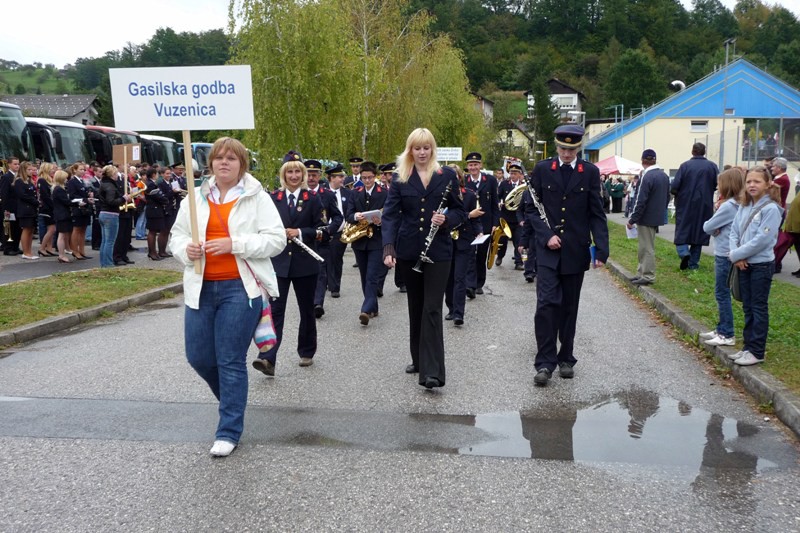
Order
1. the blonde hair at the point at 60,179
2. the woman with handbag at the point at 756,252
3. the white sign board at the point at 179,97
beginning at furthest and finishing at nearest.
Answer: the blonde hair at the point at 60,179 < the woman with handbag at the point at 756,252 < the white sign board at the point at 179,97

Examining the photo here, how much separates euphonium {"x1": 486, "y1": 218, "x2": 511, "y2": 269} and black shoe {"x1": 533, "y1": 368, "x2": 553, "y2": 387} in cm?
594

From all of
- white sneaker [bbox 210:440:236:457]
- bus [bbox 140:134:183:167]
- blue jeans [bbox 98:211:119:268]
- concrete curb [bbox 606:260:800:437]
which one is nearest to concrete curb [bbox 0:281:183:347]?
blue jeans [bbox 98:211:119:268]

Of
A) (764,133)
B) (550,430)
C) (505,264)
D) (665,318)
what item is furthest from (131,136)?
(550,430)

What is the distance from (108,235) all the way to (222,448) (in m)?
10.9

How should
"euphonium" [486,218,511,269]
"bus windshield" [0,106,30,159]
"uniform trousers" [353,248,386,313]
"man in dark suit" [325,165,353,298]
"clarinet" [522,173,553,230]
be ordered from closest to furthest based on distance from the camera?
1. "clarinet" [522,173,553,230]
2. "uniform trousers" [353,248,386,313]
3. "man in dark suit" [325,165,353,298]
4. "euphonium" [486,218,511,269]
5. "bus windshield" [0,106,30,159]

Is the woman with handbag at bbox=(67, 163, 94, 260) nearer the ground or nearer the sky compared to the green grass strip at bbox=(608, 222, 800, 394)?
nearer the sky

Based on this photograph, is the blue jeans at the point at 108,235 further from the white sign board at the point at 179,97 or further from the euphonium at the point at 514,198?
the white sign board at the point at 179,97

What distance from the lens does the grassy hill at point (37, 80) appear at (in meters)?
128

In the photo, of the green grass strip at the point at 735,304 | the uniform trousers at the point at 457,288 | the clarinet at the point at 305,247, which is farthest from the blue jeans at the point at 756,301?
the clarinet at the point at 305,247

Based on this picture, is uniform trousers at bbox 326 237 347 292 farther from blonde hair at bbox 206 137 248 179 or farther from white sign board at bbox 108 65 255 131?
blonde hair at bbox 206 137 248 179

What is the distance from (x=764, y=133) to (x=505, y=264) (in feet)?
38.5

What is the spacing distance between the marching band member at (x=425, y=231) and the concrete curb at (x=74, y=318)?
4764mm

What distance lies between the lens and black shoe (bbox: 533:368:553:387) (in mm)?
6426

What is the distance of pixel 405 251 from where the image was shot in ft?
20.8
